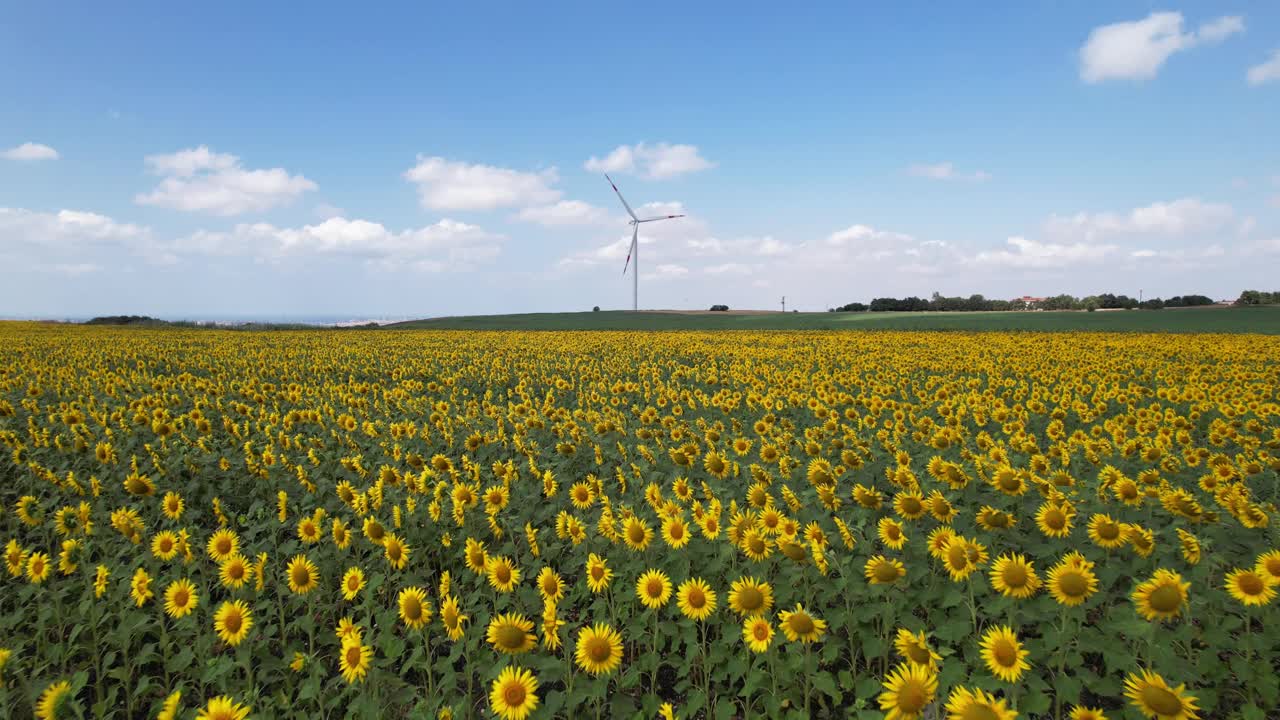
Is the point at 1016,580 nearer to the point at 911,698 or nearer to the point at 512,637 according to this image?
the point at 911,698

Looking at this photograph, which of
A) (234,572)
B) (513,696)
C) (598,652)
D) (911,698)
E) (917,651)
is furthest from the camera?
(234,572)

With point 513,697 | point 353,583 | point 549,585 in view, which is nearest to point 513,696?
point 513,697

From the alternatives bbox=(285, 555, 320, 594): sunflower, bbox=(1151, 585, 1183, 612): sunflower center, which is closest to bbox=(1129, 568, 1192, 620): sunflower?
bbox=(1151, 585, 1183, 612): sunflower center

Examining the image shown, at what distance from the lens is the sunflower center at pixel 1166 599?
2.98 m

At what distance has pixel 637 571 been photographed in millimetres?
4551

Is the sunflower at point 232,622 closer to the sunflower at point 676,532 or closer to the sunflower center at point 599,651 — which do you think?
the sunflower center at point 599,651

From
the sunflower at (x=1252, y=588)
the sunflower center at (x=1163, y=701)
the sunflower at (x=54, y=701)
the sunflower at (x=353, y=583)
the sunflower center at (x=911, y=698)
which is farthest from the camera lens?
the sunflower at (x=353, y=583)

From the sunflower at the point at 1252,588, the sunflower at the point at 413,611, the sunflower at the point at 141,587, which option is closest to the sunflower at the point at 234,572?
the sunflower at the point at 141,587

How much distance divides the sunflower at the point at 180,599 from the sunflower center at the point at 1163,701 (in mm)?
5460

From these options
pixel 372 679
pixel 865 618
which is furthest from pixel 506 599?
pixel 865 618

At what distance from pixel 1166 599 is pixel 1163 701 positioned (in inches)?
25.2

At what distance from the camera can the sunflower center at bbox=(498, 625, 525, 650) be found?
3361mm

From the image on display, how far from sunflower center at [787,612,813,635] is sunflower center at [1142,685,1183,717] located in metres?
1.46

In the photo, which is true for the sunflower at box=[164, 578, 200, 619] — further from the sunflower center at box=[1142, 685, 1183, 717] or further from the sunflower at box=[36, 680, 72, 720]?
the sunflower center at box=[1142, 685, 1183, 717]
